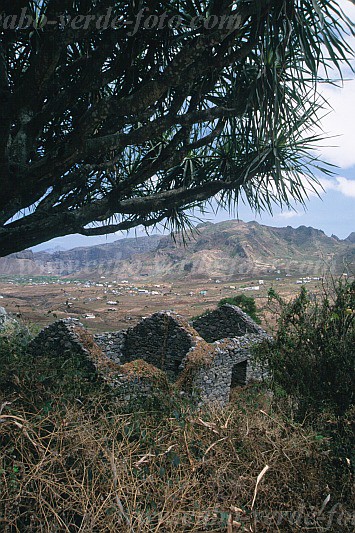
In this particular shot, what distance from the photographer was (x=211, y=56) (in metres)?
5.25

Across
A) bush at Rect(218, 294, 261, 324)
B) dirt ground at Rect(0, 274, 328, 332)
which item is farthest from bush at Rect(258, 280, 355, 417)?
bush at Rect(218, 294, 261, 324)

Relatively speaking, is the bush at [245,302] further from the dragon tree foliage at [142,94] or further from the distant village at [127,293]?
the dragon tree foliage at [142,94]

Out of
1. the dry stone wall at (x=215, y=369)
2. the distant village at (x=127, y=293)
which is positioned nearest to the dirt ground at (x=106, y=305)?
the distant village at (x=127, y=293)

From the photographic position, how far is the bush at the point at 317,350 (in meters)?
5.46

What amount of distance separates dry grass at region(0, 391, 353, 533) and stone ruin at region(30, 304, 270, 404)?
3839 mm

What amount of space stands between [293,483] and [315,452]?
1.59ft

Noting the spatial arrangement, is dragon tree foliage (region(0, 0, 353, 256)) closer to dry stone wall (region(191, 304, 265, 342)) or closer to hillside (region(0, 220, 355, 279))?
dry stone wall (region(191, 304, 265, 342))

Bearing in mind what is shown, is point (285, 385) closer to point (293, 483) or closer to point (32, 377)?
point (293, 483)

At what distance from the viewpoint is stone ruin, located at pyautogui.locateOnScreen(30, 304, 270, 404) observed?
8.32 metres

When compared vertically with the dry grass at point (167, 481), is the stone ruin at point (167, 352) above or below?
below

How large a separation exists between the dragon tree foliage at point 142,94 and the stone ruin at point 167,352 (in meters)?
2.98

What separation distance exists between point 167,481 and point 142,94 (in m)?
4.65

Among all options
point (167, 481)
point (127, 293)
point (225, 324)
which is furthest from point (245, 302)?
point (167, 481)

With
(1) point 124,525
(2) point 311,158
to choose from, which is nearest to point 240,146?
(2) point 311,158
